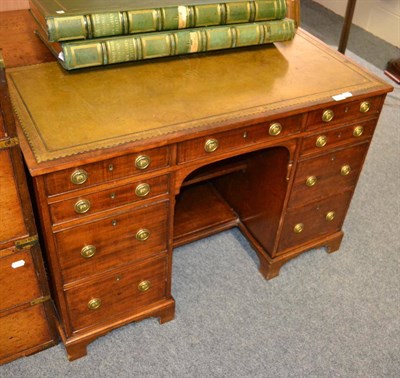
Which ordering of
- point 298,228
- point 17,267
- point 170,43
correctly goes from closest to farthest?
point 17,267, point 170,43, point 298,228

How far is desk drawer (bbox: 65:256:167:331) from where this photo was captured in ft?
5.77

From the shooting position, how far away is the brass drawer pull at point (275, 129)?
5.64 feet

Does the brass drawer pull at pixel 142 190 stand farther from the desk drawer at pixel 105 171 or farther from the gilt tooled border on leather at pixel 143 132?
the gilt tooled border on leather at pixel 143 132

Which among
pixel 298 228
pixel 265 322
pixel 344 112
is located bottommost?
pixel 265 322

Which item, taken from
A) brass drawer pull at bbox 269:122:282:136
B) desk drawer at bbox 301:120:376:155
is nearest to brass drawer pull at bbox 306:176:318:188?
desk drawer at bbox 301:120:376:155

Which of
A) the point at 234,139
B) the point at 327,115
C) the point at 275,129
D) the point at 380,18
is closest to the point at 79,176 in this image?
the point at 234,139

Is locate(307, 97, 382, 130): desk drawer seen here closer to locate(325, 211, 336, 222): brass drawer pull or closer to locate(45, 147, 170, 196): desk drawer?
locate(325, 211, 336, 222): brass drawer pull

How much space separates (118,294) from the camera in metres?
1.85

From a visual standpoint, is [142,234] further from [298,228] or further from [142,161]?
[298,228]

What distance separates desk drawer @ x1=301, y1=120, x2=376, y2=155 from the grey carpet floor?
2.32 ft

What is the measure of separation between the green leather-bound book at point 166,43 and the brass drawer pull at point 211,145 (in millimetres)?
395

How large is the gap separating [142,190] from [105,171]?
0.16 meters

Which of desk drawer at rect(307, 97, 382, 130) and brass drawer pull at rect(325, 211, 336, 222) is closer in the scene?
desk drawer at rect(307, 97, 382, 130)

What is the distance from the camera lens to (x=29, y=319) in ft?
5.94
